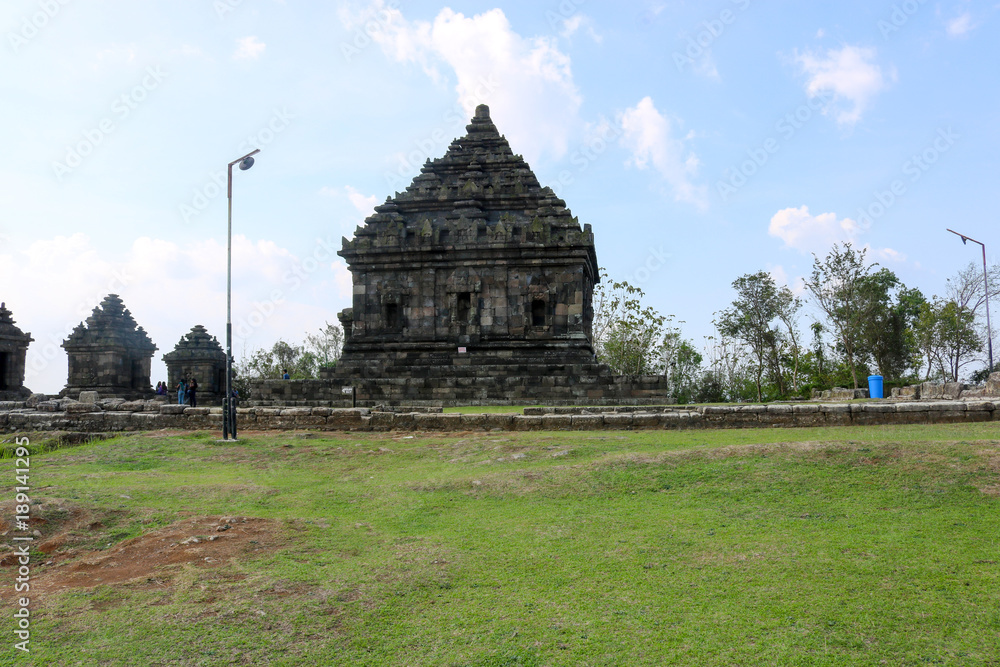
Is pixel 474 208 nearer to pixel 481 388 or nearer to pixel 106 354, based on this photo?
pixel 481 388

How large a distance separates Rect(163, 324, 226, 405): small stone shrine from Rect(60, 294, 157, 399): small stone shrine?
1788 mm

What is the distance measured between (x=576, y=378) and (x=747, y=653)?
19.3 metres

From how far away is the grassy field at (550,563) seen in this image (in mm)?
4355

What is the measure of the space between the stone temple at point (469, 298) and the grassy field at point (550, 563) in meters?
13.9

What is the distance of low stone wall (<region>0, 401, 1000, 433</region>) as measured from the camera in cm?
1355

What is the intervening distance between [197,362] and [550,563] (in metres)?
32.5

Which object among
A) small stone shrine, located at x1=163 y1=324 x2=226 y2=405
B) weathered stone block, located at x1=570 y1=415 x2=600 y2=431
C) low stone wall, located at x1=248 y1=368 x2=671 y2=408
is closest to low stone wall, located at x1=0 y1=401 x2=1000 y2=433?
weathered stone block, located at x1=570 y1=415 x2=600 y2=431

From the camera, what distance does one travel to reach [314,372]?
5122 cm

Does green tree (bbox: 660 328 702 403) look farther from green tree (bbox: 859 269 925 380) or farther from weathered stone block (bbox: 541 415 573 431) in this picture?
weathered stone block (bbox: 541 415 573 431)

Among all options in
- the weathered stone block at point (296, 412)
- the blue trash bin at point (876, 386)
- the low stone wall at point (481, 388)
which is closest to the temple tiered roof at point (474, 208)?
the low stone wall at point (481, 388)

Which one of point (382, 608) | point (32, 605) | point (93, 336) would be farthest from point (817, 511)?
point (93, 336)

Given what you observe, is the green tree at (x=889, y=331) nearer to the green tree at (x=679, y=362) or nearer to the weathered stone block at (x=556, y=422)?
the green tree at (x=679, y=362)

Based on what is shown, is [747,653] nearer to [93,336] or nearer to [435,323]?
[435,323]

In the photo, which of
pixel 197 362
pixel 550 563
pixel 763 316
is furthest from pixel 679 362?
pixel 550 563
